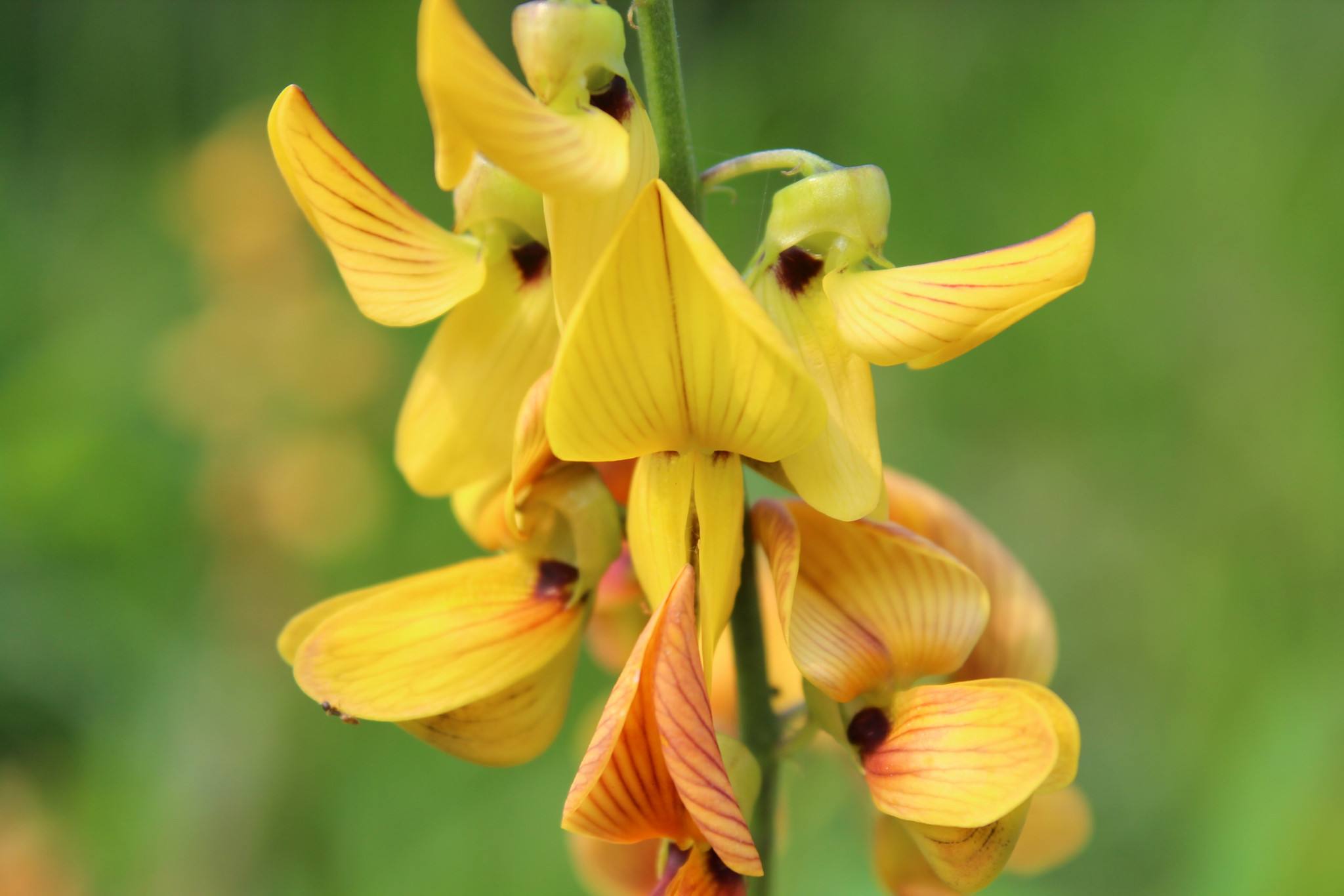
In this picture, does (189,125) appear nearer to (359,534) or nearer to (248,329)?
(248,329)

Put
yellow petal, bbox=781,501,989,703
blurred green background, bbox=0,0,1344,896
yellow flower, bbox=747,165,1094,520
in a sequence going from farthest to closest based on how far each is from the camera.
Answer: blurred green background, bbox=0,0,1344,896 < yellow petal, bbox=781,501,989,703 < yellow flower, bbox=747,165,1094,520

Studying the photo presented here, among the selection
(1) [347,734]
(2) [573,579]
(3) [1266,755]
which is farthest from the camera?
(1) [347,734]

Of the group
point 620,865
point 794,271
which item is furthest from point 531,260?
point 620,865

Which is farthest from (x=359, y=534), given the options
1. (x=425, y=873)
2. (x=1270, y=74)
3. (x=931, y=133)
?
(x=1270, y=74)

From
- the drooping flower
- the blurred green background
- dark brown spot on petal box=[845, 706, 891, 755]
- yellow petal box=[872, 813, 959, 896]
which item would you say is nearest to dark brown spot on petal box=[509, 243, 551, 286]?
the drooping flower

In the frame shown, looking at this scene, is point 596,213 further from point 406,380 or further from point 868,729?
point 406,380

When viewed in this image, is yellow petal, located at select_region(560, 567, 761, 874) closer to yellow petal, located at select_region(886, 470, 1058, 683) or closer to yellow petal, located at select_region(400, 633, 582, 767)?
yellow petal, located at select_region(400, 633, 582, 767)

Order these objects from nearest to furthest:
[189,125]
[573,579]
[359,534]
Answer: [573,579] → [359,534] → [189,125]
